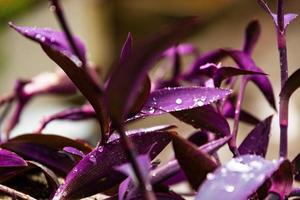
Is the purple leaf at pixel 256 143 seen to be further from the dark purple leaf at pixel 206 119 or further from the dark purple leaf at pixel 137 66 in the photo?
the dark purple leaf at pixel 137 66

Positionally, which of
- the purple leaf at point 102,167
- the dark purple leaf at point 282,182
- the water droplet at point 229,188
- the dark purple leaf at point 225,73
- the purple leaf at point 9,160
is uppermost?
the dark purple leaf at point 225,73

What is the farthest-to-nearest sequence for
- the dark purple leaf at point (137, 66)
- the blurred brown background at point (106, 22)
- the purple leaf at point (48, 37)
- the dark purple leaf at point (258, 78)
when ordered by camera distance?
the blurred brown background at point (106, 22)
the dark purple leaf at point (258, 78)
the purple leaf at point (48, 37)
the dark purple leaf at point (137, 66)

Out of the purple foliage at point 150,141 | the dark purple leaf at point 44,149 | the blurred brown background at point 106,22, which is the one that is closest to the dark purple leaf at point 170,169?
the purple foliage at point 150,141

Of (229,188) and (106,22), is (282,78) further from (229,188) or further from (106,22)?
(106,22)

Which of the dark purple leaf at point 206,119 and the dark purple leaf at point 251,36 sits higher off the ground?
the dark purple leaf at point 251,36

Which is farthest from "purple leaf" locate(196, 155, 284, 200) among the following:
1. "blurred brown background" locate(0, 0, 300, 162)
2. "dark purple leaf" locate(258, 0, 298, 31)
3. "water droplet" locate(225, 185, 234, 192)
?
"blurred brown background" locate(0, 0, 300, 162)

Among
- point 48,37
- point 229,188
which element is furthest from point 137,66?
point 48,37

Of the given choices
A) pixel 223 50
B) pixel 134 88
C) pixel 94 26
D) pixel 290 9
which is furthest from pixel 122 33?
pixel 134 88
